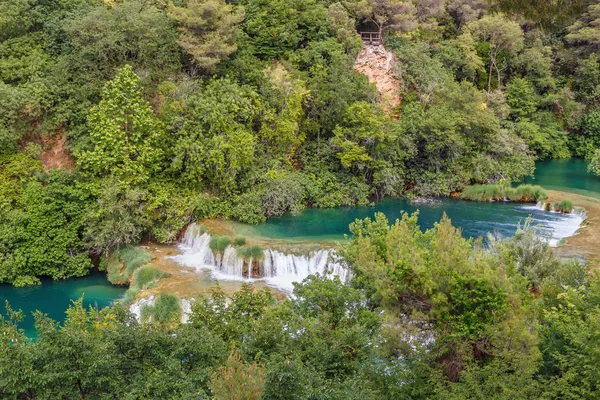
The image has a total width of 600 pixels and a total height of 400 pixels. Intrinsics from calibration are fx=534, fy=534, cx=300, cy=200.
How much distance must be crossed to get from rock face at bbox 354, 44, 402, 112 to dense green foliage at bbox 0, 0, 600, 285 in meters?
0.51

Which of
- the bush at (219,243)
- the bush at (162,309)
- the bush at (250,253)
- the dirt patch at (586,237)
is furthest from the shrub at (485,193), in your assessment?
the bush at (162,309)

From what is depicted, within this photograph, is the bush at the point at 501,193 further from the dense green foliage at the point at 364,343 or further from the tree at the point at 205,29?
the dense green foliage at the point at 364,343

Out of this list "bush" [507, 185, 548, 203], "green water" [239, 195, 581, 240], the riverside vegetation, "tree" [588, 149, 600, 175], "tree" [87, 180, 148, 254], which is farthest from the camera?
"tree" [588, 149, 600, 175]

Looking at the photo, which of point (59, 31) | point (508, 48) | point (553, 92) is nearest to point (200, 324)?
point (59, 31)

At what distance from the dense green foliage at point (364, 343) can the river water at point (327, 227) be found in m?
7.07

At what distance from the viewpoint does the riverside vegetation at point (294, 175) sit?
10.6m

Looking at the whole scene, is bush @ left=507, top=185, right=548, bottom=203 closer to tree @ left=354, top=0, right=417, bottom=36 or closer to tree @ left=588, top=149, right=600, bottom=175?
tree @ left=588, top=149, right=600, bottom=175

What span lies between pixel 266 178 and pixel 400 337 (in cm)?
1595

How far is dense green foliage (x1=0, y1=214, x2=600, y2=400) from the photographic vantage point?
965 cm

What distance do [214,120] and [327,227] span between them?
7.51m

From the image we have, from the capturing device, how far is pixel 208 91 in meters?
26.4

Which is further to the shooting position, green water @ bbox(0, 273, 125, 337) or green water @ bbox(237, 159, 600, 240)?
green water @ bbox(237, 159, 600, 240)

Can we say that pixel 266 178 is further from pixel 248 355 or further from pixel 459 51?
pixel 459 51

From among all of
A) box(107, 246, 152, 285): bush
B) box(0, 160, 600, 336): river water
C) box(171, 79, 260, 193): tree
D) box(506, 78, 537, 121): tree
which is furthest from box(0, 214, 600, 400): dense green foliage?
box(506, 78, 537, 121): tree
